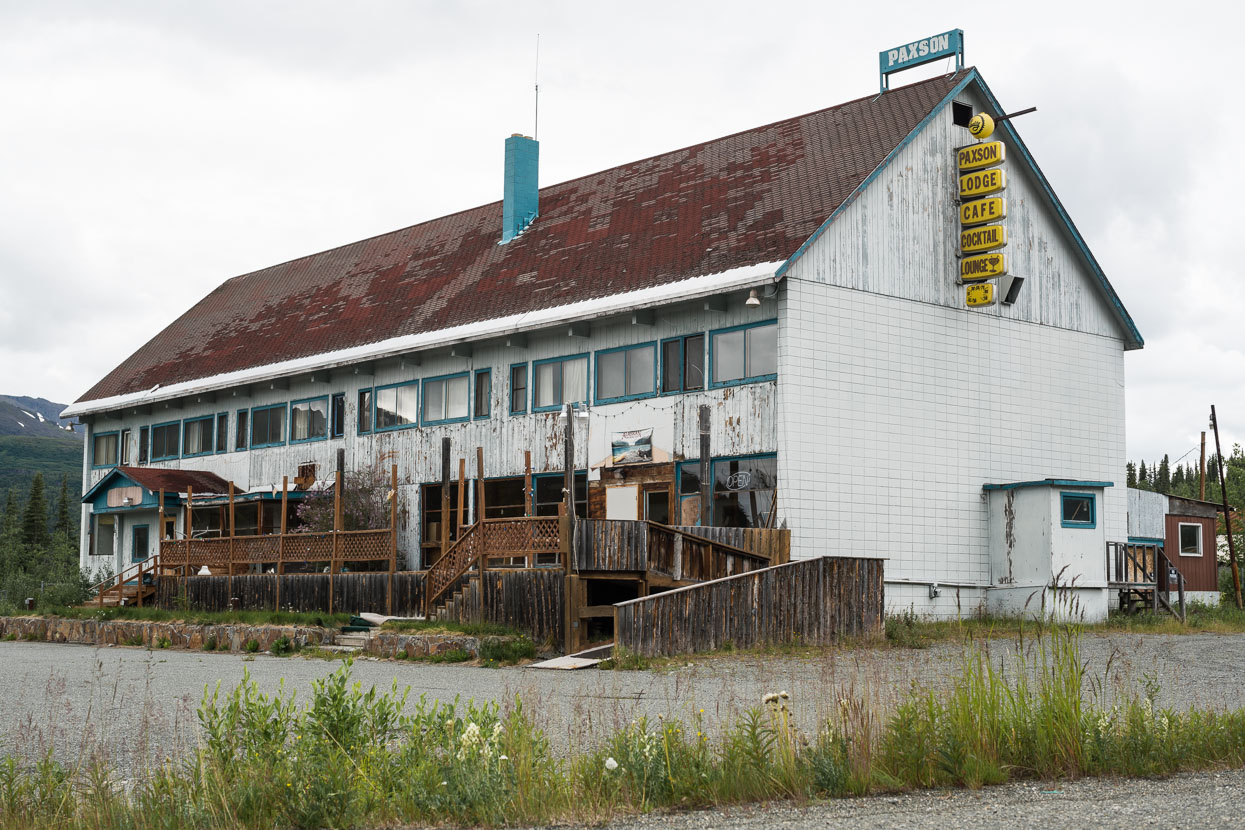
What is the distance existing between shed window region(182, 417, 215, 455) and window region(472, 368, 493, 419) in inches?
461

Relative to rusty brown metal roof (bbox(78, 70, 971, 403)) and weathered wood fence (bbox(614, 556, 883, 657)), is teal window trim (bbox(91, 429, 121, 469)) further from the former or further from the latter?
weathered wood fence (bbox(614, 556, 883, 657))

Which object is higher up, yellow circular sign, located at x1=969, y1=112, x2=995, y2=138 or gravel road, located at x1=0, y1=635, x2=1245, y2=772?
yellow circular sign, located at x1=969, y1=112, x2=995, y2=138

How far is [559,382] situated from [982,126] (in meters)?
10.4

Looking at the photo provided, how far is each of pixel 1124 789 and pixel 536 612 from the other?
1269 cm

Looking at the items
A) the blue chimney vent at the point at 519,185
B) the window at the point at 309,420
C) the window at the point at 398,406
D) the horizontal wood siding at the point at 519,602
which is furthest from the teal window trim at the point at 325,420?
the horizontal wood siding at the point at 519,602

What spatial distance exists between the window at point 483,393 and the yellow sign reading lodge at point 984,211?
36.5 feet

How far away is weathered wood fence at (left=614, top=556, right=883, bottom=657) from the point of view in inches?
714

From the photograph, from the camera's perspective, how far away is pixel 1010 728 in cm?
894

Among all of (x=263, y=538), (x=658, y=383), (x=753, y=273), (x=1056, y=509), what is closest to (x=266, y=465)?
(x=263, y=538)

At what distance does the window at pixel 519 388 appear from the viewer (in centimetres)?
2908

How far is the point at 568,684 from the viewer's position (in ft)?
50.0

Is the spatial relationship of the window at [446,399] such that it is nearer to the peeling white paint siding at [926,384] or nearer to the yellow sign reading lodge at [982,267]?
the peeling white paint siding at [926,384]

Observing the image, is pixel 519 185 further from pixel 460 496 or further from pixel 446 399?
pixel 460 496

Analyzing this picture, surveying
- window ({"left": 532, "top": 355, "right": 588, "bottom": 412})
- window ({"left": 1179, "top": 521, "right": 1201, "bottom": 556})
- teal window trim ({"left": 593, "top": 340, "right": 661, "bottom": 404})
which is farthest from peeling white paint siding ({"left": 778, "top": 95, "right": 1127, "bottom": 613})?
window ({"left": 1179, "top": 521, "right": 1201, "bottom": 556})
